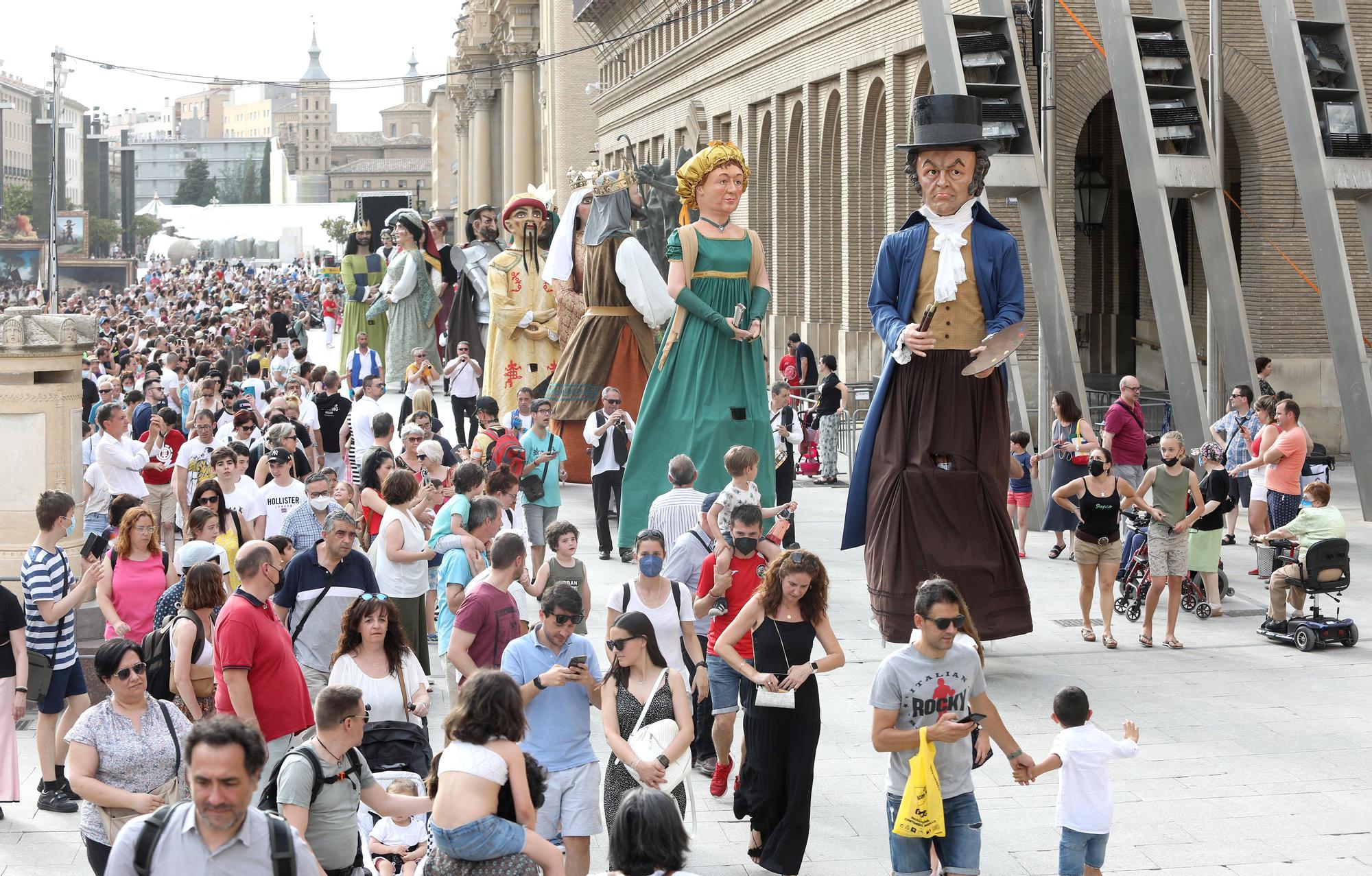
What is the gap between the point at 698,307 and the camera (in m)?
10.5

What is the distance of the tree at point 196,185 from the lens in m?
196

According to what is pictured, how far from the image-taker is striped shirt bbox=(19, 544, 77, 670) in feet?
26.8

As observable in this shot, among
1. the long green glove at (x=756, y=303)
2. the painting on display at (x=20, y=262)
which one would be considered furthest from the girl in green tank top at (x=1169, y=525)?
the painting on display at (x=20, y=262)

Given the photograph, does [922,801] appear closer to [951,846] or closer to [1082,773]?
[951,846]

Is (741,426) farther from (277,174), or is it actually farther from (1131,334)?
(277,174)

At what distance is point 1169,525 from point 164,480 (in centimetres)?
749

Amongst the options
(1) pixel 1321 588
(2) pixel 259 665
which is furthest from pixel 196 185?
(2) pixel 259 665

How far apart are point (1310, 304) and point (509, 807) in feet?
60.7

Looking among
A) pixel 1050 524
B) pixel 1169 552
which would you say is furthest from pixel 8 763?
pixel 1050 524

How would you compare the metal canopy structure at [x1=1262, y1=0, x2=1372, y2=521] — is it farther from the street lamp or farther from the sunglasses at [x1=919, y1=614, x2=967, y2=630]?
the street lamp

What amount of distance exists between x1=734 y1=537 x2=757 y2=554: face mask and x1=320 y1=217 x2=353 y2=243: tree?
114 meters

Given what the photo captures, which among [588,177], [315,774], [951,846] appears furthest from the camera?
[588,177]

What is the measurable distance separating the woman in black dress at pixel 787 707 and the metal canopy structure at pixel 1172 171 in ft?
33.1

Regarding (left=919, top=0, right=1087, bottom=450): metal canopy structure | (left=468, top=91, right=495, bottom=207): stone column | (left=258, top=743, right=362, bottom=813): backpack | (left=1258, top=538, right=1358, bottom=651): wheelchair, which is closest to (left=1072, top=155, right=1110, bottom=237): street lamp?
(left=919, top=0, right=1087, bottom=450): metal canopy structure
